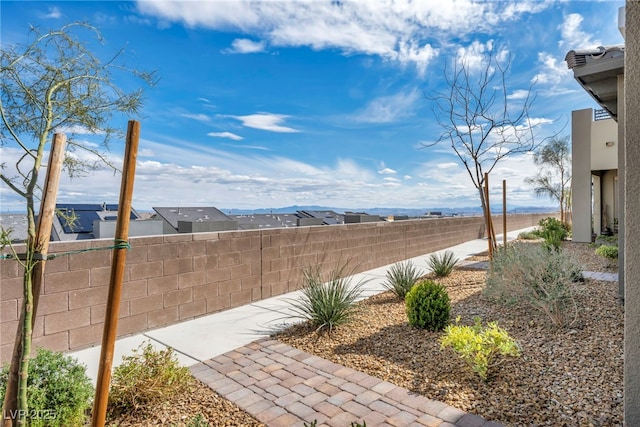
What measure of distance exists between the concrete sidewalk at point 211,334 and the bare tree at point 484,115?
532 cm

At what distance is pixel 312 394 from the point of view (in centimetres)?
268

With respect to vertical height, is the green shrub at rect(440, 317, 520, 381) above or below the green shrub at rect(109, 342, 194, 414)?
above

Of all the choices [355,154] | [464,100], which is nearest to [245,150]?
[355,154]

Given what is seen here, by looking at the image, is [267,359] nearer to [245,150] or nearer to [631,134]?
[631,134]

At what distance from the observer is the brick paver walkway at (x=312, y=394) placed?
233 cm

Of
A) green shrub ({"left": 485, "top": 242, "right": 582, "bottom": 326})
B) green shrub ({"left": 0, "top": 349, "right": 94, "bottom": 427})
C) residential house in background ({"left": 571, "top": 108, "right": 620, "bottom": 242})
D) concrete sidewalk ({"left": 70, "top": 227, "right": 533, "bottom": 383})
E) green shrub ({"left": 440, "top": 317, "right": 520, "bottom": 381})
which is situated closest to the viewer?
green shrub ({"left": 0, "top": 349, "right": 94, "bottom": 427})

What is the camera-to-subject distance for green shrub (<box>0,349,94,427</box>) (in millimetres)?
2010

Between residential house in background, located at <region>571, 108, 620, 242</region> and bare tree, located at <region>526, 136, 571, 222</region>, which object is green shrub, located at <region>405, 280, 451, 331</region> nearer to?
residential house in background, located at <region>571, 108, 620, 242</region>

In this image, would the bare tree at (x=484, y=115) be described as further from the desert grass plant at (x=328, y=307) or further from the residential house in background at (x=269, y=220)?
the residential house in background at (x=269, y=220)

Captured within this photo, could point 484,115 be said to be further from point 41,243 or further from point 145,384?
point 41,243

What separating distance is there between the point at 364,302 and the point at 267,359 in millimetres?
2304

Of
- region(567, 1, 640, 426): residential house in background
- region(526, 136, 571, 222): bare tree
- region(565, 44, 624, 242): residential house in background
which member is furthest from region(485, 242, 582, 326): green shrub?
region(526, 136, 571, 222): bare tree

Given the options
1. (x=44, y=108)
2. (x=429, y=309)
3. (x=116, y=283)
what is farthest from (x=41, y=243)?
(x=429, y=309)

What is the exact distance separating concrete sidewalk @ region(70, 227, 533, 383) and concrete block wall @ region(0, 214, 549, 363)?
0.55ft
